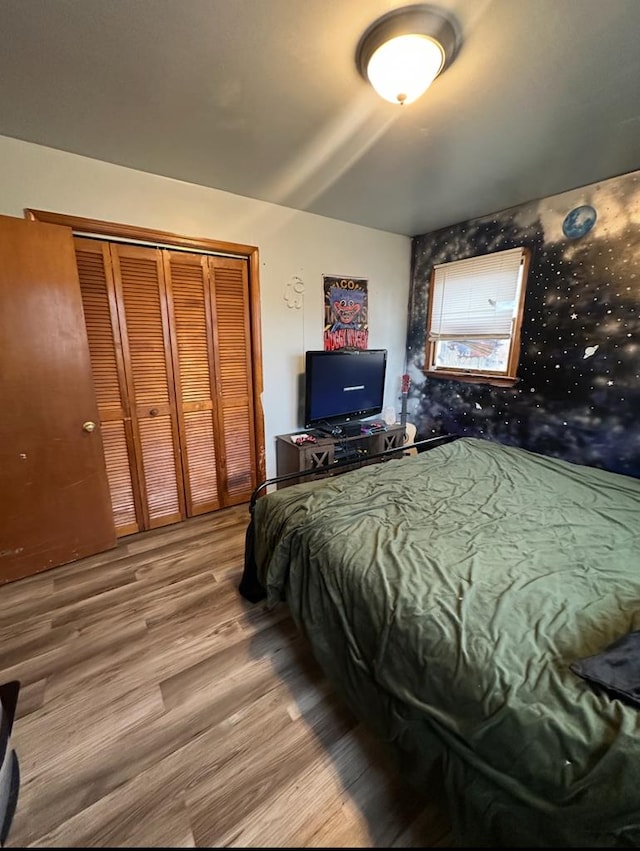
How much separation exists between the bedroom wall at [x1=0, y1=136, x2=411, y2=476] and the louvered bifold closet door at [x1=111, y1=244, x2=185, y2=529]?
0.31m

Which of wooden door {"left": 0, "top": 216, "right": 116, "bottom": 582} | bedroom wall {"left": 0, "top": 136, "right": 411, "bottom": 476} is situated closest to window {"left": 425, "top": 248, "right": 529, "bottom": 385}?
bedroom wall {"left": 0, "top": 136, "right": 411, "bottom": 476}

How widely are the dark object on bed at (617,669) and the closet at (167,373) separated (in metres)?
2.52

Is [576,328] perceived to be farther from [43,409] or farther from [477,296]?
[43,409]

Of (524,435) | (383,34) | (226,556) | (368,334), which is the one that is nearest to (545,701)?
(226,556)

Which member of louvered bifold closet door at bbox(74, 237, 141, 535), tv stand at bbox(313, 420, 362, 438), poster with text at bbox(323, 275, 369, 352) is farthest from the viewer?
poster with text at bbox(323, 275, 369, 352)

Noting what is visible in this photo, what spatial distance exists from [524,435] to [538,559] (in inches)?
68.1

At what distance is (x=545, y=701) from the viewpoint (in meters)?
0.82

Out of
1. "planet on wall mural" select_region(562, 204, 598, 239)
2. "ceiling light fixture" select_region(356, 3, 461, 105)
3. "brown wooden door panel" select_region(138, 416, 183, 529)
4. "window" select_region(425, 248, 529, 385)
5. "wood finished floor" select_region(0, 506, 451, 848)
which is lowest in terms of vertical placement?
"wood finished floor" select_region(0, 506, 451, 848)

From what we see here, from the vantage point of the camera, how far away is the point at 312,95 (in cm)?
151

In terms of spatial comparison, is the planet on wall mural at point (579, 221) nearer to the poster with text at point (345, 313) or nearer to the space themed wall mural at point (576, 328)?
the space themed wall mural at point (576, 328)

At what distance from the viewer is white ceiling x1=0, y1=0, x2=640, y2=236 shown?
1.15 meters

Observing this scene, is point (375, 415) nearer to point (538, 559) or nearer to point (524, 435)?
point (524, 435)

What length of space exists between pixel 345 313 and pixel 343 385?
0.72 m

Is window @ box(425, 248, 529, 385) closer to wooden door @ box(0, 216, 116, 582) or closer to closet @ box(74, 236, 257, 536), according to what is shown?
closet @ box(74, 236, 257, 536)
